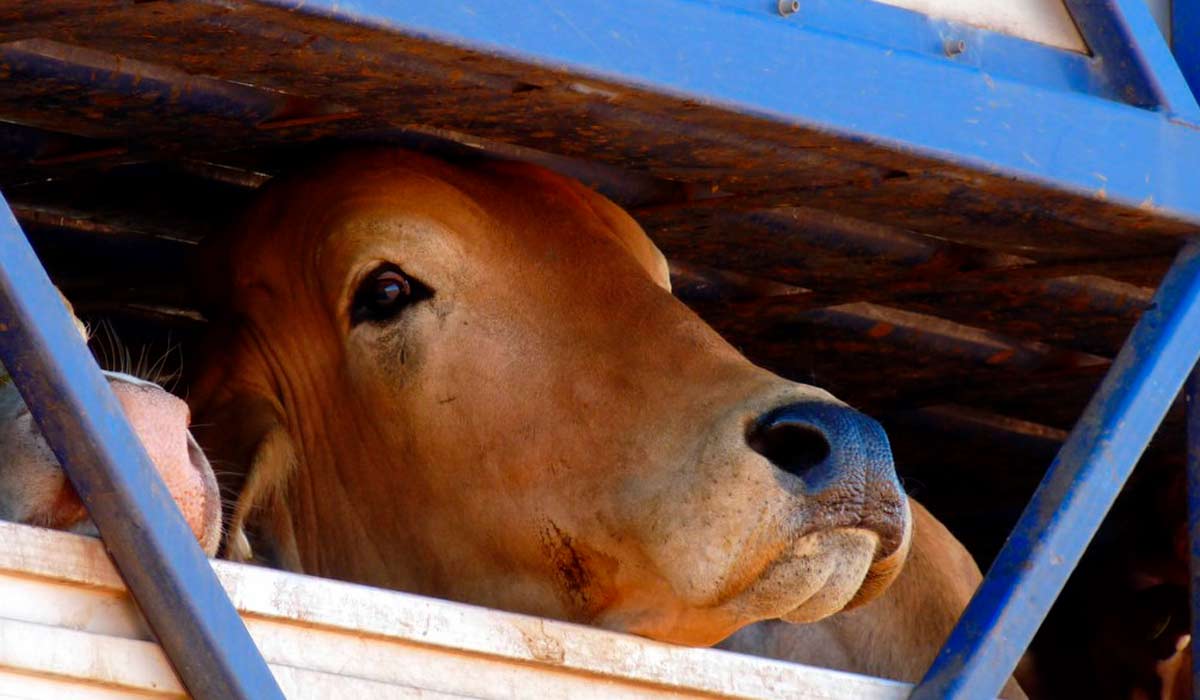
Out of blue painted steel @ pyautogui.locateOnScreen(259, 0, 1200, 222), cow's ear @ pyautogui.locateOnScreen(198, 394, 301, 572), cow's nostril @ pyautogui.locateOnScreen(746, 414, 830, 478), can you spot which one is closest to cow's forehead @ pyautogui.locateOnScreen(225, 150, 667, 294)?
cow's ear @ pyautogui.locateOnScreen(198, 394, 301, 572)

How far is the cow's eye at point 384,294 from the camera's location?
3836 mm

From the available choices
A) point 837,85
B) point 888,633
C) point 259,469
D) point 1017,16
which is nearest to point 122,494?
point 837,85

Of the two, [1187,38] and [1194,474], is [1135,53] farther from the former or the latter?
[1194,474]

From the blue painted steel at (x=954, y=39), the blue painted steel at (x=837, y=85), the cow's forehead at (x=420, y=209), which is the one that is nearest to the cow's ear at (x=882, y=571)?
the blue painted steel at (x=837, y=85)

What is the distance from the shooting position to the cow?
9.01 feet

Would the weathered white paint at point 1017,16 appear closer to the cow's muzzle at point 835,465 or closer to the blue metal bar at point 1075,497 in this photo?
the blue metal bar at point 1075,497

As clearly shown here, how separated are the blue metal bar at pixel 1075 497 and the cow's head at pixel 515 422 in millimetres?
195

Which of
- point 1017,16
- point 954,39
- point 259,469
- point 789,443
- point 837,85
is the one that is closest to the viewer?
point 837,85

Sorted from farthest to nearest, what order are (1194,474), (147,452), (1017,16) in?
1. (1194,474)
2. (1017,16)
3. (147,452)

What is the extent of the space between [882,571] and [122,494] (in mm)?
1385

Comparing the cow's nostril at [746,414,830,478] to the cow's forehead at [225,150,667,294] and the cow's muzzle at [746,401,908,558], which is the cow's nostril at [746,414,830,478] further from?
the cow's forehead at [225,150,667,294]

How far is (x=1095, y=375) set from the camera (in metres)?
5.21

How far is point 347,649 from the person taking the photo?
8.98 ft

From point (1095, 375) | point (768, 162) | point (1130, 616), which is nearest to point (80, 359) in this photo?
point (768, 162)
